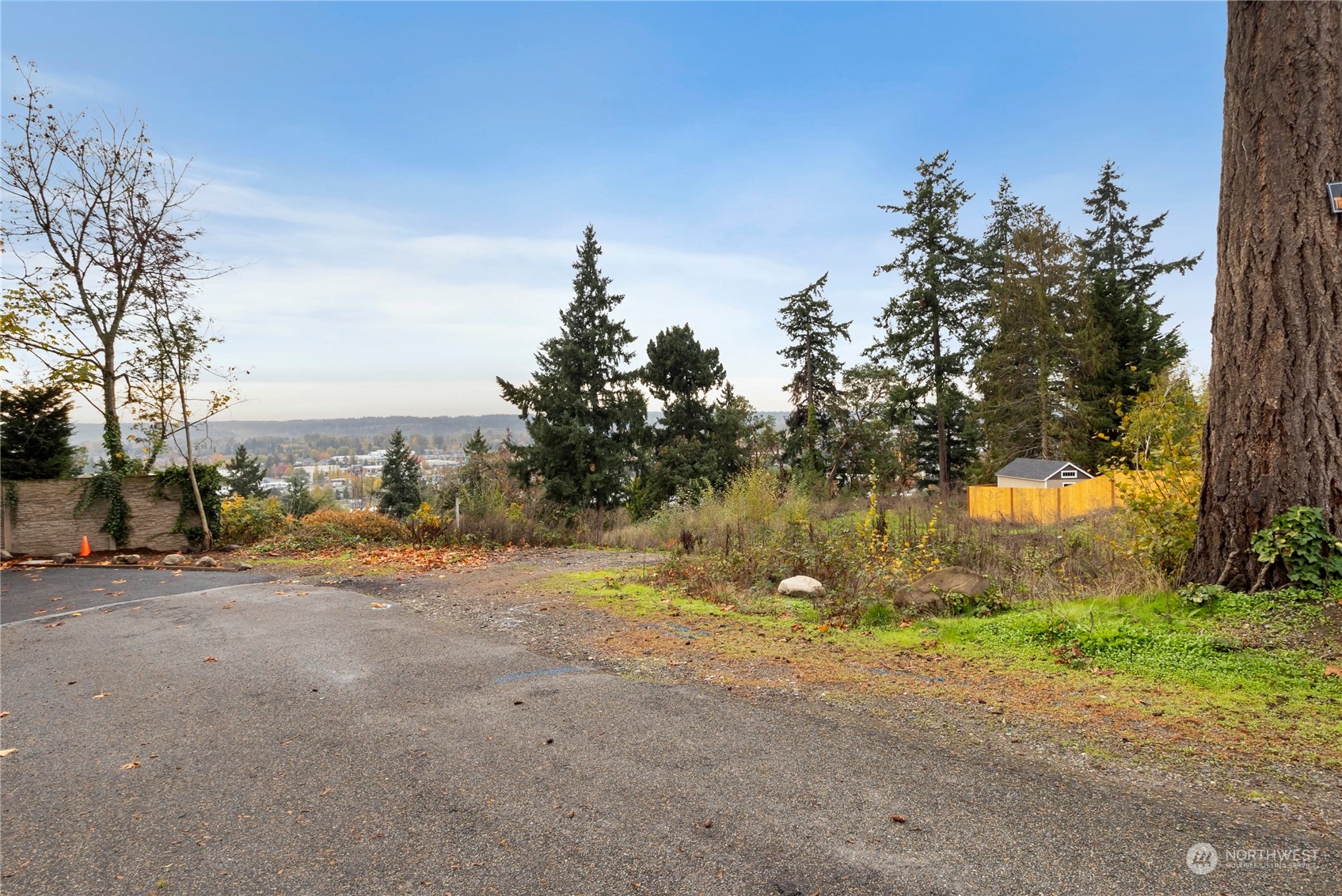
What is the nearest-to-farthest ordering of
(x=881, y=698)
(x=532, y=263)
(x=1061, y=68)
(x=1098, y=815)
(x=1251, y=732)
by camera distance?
1. (x=1098, y=815)
2. (x=1251, y=732)
3. (x=881, y=698)
4. (x=1061, y=68)
5. (x=532, y=263)

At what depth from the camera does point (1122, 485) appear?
5.88 m

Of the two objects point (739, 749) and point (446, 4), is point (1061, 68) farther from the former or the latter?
point (739, 749)

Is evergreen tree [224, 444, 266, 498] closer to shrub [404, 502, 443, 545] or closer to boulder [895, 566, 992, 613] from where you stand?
shrub [404, 502, 443, 545]

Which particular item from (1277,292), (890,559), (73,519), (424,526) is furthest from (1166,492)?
(73,519)

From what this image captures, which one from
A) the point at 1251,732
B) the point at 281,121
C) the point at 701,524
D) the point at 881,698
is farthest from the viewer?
the point at 701,524

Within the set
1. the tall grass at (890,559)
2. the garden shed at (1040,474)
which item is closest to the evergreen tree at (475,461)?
the tall grass at (890,559)

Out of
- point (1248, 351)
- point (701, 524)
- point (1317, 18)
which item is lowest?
point (701, 524)

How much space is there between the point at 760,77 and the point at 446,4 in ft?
17.7

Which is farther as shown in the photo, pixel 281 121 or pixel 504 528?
pixel 504 528

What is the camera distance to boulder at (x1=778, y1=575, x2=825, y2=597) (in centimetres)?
686

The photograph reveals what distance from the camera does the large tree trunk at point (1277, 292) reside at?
4465 mm

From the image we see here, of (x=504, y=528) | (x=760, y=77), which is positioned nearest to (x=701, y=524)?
(x=504, y=528)

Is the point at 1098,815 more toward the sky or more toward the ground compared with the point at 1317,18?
more toward the ground

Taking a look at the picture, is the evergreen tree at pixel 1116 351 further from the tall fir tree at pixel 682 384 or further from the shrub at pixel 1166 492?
the shrub at pixel 1166 492
